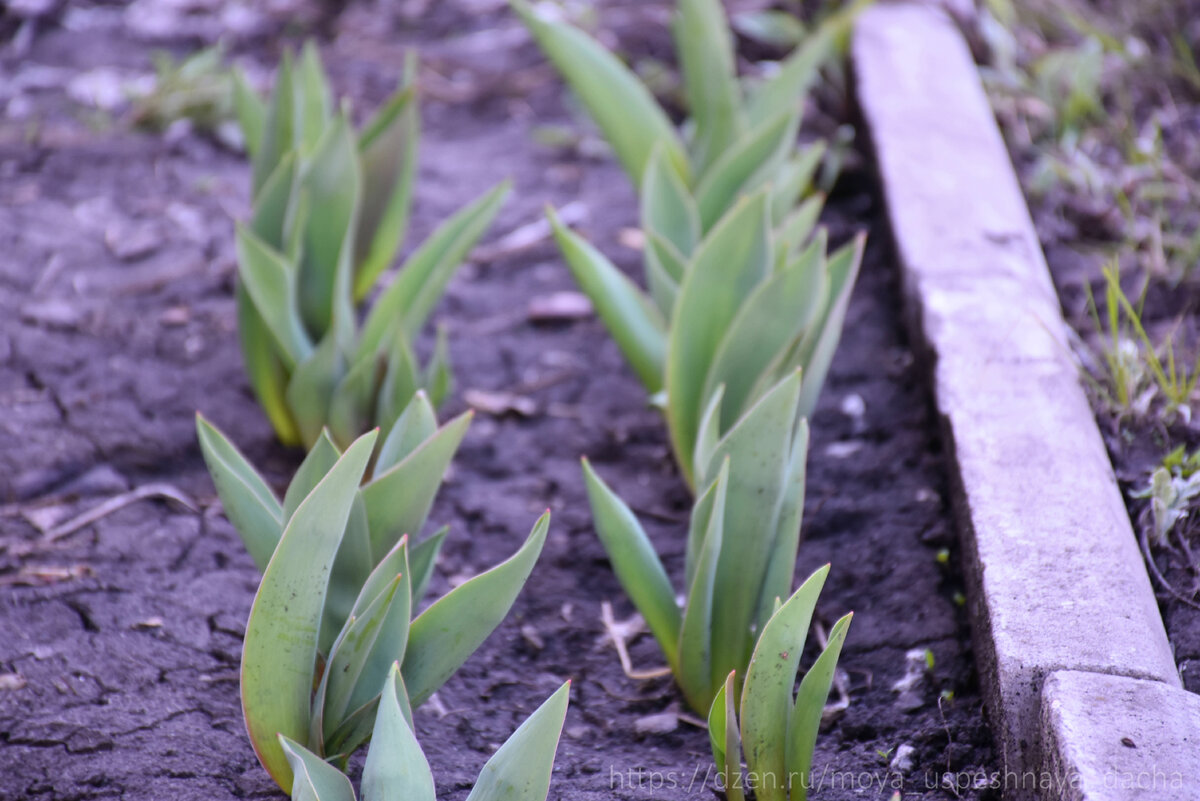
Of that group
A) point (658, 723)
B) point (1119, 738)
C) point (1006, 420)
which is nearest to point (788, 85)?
point (1006, 420)

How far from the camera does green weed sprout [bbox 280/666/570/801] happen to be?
0.81 m

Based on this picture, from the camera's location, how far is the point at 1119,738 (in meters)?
0.92

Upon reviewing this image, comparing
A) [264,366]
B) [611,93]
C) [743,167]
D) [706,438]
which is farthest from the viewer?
[611,93]

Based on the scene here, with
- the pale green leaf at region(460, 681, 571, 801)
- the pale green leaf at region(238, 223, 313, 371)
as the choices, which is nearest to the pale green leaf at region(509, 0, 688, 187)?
the pale green leaf at region(238, 223, 313, 371)

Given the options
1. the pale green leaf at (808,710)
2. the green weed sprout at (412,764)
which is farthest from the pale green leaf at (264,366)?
the pale green leaf at (808,710)

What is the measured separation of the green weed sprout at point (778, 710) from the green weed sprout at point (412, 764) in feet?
0.54

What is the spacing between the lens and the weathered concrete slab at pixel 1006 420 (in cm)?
105

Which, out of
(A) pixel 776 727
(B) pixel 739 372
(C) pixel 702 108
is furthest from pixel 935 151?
(A) pixel 776 727

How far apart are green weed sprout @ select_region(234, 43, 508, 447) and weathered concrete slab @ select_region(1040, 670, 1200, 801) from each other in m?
0.85

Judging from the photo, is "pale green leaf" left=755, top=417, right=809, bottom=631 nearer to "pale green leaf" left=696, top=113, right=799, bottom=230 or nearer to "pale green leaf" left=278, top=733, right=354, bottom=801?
"pale green leaf" left=278, top=733, right=354, bottom=801

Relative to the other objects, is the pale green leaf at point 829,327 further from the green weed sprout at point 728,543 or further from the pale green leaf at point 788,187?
the pale green leaf at point 788,187

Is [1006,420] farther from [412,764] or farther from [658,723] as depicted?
[412,764]

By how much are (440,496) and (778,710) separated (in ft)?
2.35

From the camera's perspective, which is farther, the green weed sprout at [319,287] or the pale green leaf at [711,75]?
the pale green leaf at [711,75]
